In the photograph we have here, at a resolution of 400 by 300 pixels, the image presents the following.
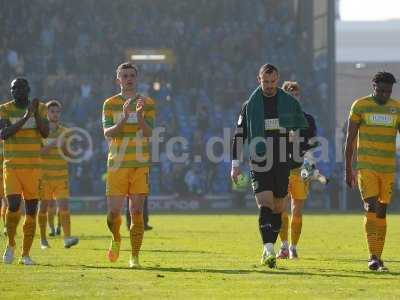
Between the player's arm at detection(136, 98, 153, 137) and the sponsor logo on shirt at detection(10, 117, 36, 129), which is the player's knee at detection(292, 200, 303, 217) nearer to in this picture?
the player's arm at detection(136, 98, 153, 137)

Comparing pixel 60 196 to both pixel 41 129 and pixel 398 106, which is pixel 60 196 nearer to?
pixel 41 129

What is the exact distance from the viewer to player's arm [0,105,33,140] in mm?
14672

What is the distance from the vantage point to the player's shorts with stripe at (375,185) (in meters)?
14.0

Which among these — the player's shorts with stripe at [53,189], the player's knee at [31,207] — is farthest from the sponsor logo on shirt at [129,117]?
the player's shorts with stripe at [53,189]

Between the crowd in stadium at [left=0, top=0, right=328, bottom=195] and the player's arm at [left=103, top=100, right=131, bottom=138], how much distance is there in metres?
27.2

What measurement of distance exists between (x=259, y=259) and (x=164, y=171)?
2598 centimetres

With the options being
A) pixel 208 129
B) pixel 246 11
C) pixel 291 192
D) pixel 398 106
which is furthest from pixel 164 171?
pixel 398 106

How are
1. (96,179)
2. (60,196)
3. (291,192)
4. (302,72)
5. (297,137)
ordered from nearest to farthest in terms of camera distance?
(297,137) → (291,192) → (60,196) → (96,179) → (302,72)

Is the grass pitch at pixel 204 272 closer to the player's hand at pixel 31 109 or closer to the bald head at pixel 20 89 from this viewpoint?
the player's hand at pixel 31 109

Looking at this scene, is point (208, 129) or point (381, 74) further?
point (208, 129)

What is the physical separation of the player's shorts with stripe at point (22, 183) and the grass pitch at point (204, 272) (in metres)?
0.91

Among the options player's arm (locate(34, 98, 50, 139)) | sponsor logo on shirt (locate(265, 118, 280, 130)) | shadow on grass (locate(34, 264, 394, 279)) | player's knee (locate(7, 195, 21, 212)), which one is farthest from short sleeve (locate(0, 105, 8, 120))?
sponsor logo on shirt (locate(265, 118, 280, 130))

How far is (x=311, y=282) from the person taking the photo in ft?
39.9

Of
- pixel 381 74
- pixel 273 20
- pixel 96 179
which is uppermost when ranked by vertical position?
pixel 273 20
